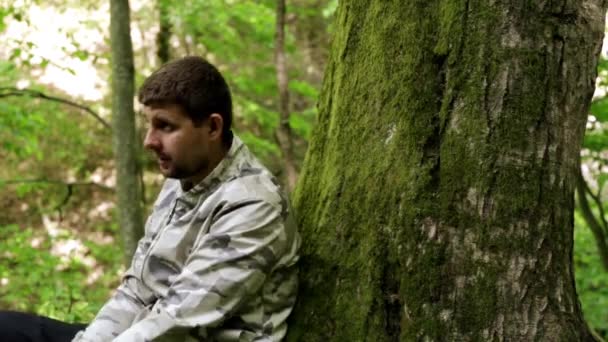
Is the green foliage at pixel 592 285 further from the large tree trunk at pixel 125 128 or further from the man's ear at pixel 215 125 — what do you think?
the man's ear at pixel 215 125

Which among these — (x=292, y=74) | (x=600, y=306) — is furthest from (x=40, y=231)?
(x=600, y=306)

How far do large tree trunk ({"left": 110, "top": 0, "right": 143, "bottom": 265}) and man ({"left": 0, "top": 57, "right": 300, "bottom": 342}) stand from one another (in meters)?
3.28

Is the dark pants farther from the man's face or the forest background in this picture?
the forest background

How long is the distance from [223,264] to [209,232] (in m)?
0.17

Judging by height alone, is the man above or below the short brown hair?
below

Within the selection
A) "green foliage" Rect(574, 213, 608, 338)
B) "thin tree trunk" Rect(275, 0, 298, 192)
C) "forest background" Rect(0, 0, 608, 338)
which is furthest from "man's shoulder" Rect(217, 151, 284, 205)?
"thin tree trunk" Rect(275, 0, 298, 192)

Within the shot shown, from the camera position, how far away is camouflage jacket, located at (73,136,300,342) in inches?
90.6

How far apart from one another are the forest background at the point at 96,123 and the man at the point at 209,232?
9.84 feet

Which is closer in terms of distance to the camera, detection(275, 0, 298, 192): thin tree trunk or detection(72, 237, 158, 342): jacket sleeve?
detection(72, 237, 158, 342): jacket sleeve

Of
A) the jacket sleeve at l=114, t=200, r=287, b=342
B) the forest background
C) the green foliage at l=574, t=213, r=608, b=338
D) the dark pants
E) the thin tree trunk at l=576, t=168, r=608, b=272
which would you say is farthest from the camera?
the forest background

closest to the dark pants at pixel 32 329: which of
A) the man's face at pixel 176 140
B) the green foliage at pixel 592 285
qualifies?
the man's face at pixel 176 140

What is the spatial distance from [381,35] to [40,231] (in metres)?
11.8

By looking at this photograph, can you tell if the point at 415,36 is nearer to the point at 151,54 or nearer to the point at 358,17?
the point at 358,17

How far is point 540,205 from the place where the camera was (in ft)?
7.59
